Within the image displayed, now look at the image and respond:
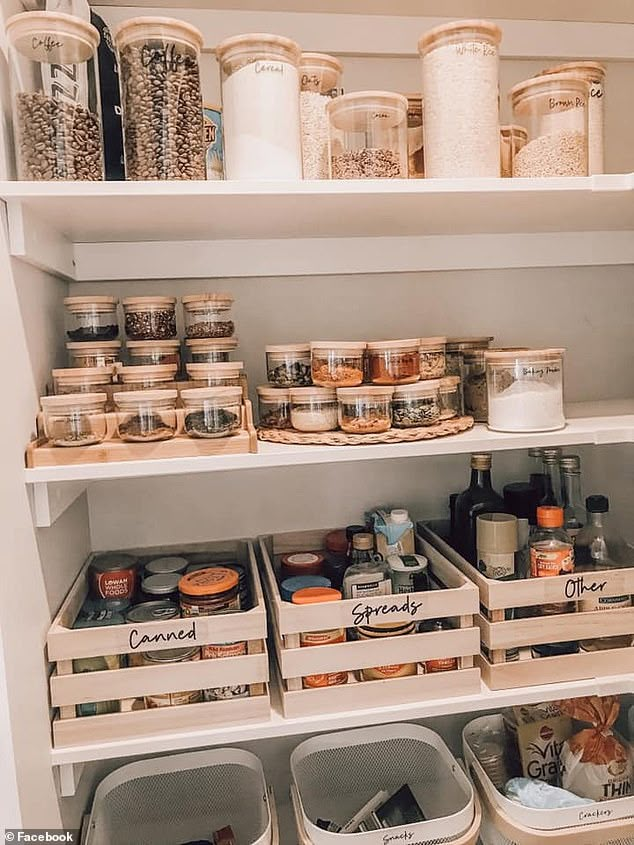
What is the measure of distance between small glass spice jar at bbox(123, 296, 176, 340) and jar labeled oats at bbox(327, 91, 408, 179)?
0.35m

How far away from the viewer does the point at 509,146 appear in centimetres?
123

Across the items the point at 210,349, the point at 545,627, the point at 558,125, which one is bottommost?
the point at 545,627

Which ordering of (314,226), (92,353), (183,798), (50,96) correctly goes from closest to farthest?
(50,96), (92,353), (314,226), (183,798)

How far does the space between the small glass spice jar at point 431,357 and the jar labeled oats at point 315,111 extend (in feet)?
0.99

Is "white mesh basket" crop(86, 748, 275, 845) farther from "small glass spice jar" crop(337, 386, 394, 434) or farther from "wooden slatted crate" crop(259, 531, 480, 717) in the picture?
"small glass spice jar" crop(337, 386, 394, 434)

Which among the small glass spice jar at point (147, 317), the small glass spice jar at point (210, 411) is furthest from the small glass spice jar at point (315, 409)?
the small glass spice jar at point (147, 317)

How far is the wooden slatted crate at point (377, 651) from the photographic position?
45.0 inches

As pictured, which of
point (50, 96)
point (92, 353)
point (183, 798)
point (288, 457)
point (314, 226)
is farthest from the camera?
point (183, 798)

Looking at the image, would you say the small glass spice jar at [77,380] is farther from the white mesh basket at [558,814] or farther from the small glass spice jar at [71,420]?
the white mesh basket at [558,814]

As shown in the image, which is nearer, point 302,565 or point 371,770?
point 302,565

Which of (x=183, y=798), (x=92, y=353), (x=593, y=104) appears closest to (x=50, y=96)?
(x=92, y=353)

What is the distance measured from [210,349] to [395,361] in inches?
11.6

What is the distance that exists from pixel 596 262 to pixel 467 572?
2.24ft

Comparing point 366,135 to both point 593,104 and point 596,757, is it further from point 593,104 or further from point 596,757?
point 596,757
